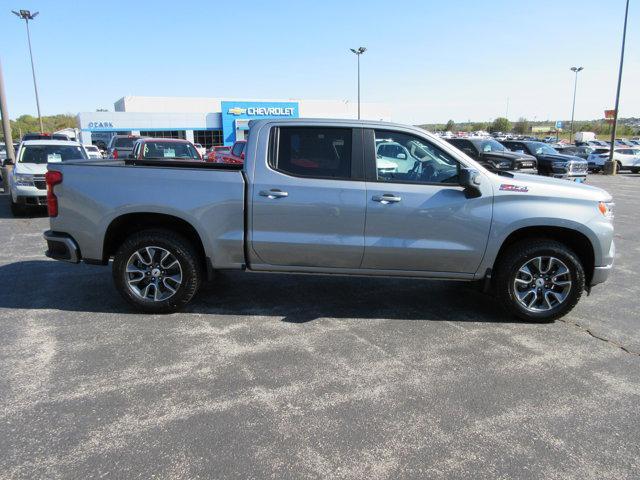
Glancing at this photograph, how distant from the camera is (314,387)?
11.7 feet

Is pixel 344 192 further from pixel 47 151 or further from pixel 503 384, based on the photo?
pixel 47 151

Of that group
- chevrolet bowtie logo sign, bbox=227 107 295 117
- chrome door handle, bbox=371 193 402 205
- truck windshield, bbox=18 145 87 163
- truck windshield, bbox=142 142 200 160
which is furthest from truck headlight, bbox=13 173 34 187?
chevrolet bowtie logo sign, bbox=227 107 295 117

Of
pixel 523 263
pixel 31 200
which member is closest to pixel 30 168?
pixel 31 200

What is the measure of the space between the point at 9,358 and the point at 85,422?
1.37 metres

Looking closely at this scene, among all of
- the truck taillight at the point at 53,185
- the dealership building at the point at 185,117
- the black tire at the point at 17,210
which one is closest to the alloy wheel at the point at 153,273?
the truck taillight at the point at 53,185

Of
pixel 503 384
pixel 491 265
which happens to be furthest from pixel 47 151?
pixel 503 384

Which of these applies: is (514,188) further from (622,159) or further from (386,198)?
(622,159)

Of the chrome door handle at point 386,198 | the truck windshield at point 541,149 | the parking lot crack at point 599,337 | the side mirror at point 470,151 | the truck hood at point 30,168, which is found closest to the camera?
the parking lot crack at point 599,337

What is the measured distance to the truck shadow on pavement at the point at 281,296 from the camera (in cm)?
513

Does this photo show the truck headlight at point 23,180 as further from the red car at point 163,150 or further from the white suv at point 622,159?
the white suv at point 622,159

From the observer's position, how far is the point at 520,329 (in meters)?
4.79

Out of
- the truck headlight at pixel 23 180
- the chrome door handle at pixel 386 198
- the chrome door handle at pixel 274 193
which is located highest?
the chrome door handle at pixel 274 193

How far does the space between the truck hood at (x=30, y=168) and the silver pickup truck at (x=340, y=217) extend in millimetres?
6864

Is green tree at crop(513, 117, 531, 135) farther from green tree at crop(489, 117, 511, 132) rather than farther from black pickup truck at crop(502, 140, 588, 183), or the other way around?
black pickup truck at crop(502, 140, 588, 183)
